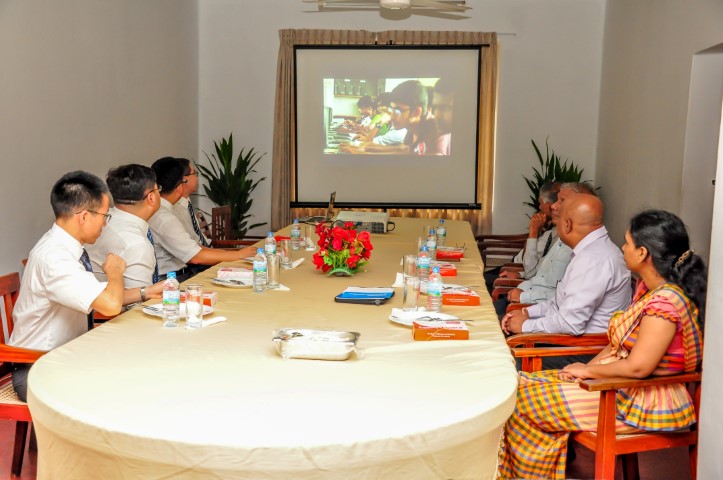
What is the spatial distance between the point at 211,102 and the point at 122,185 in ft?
17.8

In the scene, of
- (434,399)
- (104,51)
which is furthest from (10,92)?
(434,399)

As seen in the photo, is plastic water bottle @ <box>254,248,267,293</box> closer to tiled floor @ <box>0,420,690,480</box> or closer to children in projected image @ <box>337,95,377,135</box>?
tiled floor @ <box>0,420,690,480</box>

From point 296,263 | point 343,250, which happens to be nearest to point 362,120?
point 296,263

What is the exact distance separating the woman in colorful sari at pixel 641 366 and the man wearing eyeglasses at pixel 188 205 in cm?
291

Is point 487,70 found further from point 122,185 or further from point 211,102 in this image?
point 122,185

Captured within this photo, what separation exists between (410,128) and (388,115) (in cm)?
29

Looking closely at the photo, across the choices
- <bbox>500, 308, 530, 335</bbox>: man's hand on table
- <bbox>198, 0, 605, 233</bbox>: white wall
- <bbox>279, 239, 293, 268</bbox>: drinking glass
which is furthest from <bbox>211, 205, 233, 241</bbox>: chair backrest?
<bbox>500, 308, 530, 335</bbox>: man's hand on table

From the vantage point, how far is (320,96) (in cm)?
869

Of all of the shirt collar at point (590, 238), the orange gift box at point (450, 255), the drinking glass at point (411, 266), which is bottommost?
the orange gift box at point (450, 255)

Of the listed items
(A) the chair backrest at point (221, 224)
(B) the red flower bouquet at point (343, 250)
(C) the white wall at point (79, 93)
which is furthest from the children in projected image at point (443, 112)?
(B) the red flower bouquet at point (343, 250)

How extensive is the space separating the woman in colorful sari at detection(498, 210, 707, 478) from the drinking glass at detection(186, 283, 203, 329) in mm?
1145

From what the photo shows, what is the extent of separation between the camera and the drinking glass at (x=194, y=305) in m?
2.64

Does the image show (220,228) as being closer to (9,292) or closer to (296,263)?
(296,263)

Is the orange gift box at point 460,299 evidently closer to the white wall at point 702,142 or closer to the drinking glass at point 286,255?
the drinking glass at point 286,255
